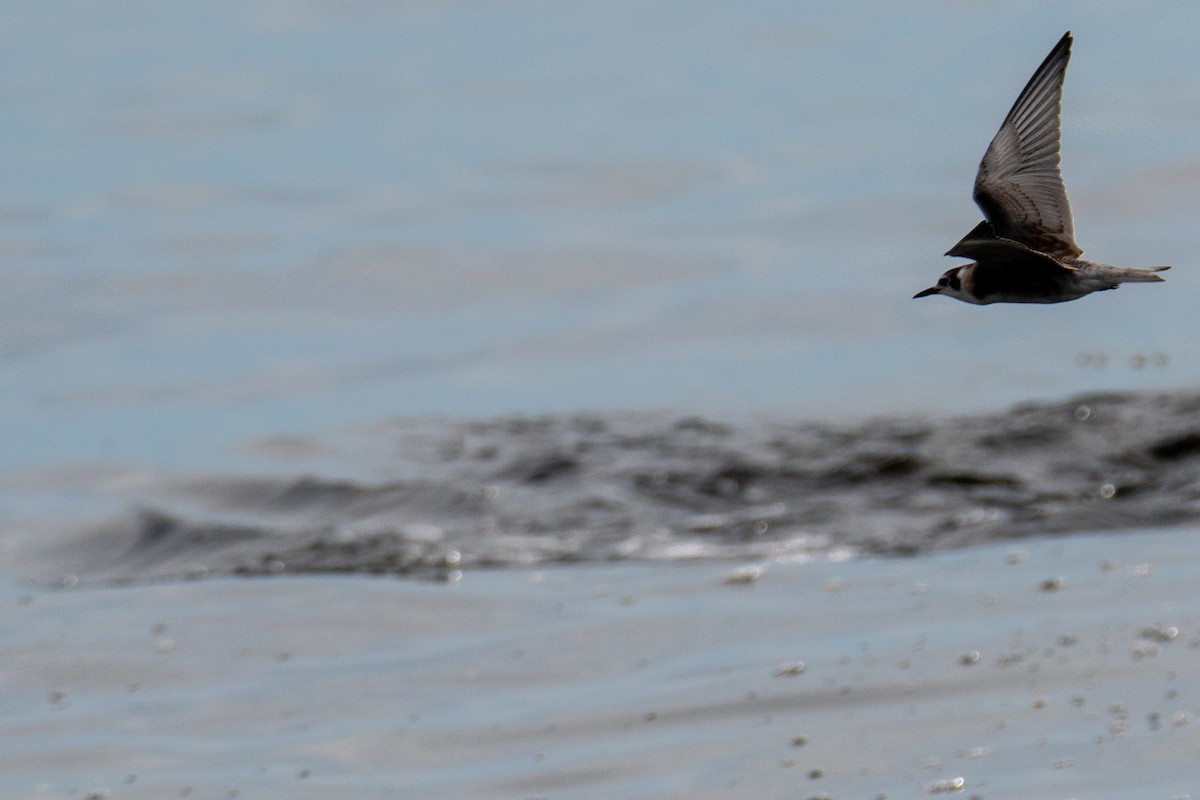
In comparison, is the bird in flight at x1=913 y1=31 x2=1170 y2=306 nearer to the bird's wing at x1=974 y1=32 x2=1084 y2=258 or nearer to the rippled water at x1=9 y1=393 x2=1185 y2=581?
the bird's wing at x1=974 y1=32 x2=1084 y2=258

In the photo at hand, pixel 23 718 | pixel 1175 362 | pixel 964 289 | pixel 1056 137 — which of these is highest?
pixel 1056 137

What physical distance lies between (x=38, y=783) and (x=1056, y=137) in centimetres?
902

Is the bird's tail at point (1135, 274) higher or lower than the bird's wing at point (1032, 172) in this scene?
lower

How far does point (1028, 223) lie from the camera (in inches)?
318

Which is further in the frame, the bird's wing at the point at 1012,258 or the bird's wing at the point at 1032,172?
the bird's wing at the point at 1032,172

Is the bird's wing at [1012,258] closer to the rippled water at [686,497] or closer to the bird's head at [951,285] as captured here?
the bird's head at [951,285]

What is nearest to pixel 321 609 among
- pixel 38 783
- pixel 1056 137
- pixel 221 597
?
pixel 221 597

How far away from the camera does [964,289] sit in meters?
7.43

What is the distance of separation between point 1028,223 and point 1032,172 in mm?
293

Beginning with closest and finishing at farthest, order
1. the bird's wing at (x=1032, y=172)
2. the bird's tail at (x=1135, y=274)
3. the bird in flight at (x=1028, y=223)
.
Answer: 1. the bird's tail at (x=1135, y=274)
2. the bird in flight at (x=1028, y=223)
3. the bird's wing at (x=1032, y=172)

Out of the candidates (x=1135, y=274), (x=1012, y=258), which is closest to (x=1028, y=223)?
(x=1012, y=258)

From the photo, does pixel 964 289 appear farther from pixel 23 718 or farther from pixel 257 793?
pixel 23 718

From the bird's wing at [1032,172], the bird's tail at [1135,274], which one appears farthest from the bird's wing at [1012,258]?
the bird's wing at [1032,172]

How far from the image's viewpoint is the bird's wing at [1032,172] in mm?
8031
